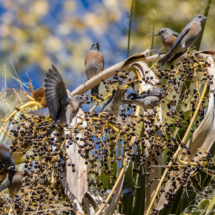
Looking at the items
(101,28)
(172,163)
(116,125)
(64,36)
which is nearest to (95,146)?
(116,125)

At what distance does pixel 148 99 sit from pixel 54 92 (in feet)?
1.11

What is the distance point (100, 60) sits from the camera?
6.93 feet

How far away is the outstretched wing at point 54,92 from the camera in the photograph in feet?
3.62

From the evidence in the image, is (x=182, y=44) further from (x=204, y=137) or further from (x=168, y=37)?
A: (x=204, y=137)

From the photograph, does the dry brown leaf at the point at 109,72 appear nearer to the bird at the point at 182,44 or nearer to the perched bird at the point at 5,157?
the bird at the point at 182,44

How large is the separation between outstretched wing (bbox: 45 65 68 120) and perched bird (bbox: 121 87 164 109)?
0.23 meters

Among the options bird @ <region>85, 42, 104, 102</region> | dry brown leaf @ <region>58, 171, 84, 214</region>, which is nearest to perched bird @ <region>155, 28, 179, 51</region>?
bird @ <region>85, 42, 104, 102</region>

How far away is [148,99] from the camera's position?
3.36 ft

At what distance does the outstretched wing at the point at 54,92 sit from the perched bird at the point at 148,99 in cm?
23

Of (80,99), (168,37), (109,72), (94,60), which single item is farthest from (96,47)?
(80,99)

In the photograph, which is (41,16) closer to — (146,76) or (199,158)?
(146,76)

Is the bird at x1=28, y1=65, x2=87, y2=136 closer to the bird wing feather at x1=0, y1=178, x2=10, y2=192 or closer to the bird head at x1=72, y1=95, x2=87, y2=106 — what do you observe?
the bird head at x1=72, y1=95, x2=87, y2=106

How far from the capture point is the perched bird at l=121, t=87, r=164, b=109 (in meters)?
1.03

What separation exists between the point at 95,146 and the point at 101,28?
→ 82.2 inches
